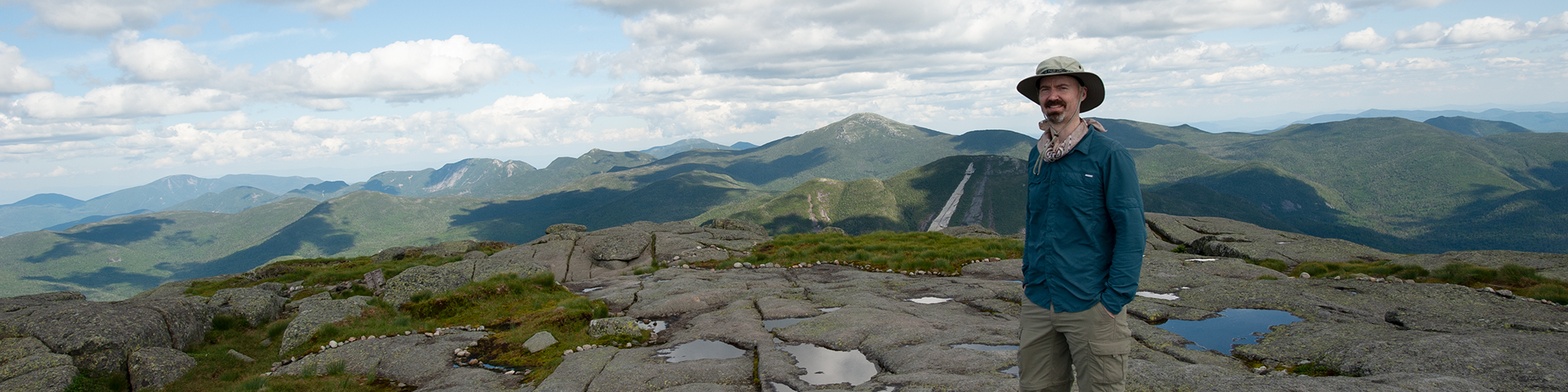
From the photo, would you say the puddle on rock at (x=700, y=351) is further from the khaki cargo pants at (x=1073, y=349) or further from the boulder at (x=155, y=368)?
the boulder at (x=155, y=368)

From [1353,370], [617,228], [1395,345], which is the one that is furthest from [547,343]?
[617,228]

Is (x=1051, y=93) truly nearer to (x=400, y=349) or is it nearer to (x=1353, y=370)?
(x=1353, y=370)

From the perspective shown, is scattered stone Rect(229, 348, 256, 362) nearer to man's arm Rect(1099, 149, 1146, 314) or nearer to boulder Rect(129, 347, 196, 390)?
boulder Rect(129, 347, 196, 390)

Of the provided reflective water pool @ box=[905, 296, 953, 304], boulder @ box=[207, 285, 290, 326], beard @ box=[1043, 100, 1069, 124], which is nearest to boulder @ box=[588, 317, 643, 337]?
reflective water pool @ box=[905, 296, 953, 304]

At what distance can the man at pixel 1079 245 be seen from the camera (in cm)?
591

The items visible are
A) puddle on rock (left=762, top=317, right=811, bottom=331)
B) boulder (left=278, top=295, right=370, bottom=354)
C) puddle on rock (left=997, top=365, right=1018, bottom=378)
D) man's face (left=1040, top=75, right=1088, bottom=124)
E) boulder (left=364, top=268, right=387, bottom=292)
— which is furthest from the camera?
boulder (left=364, top=268, right=387, bottom=292)

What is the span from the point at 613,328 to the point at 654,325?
1.23 m

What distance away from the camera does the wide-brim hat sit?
6188 millimetres

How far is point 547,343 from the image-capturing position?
14227 millimetres

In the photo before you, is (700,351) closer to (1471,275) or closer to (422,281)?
(422,281)

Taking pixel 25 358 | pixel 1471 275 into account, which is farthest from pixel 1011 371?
pixel 1471 275

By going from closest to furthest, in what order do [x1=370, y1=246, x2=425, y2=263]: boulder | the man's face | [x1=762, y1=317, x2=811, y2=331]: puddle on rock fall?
the man's face → [x1=762, y1=317, x2=811, y2=331]: puddle on rock → [x1=370, y1=246, x2=425, y2=263]: boulder

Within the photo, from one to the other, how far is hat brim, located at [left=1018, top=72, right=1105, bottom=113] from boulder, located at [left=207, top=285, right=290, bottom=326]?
23.3m

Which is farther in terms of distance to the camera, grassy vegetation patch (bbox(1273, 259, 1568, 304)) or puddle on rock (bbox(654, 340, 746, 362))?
grassy vegetation patch (bbox(1273, 259, 1568, 304))
